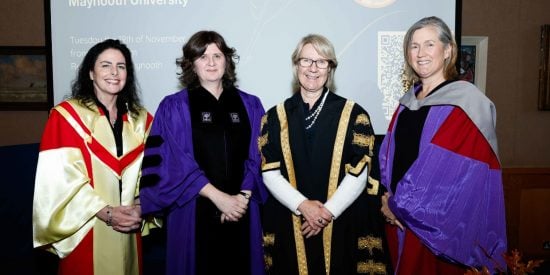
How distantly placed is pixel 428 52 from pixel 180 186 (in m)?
1.37

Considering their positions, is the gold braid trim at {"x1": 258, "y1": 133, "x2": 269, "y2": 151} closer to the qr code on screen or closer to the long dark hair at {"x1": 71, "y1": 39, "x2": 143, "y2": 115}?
the long dark hair at {"x1": 71, "y1": 39, "x2": 143, "y2": 115}

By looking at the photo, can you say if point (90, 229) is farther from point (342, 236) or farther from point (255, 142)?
point (342, 236)

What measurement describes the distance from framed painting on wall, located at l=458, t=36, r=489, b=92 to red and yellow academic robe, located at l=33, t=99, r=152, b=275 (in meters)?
3.14

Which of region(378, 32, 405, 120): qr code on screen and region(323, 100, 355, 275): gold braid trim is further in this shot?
region(378, 32, 405, 120): qr code on screen

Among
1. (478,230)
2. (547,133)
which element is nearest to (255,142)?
(478,230)

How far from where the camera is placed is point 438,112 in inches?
73.0

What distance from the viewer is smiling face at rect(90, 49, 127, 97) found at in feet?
6.78

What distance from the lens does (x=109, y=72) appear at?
6.79 ft

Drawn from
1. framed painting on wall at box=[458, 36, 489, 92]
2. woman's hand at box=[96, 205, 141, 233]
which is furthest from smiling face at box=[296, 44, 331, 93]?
framed painting on wall at box=[458, 36, 489, 92]

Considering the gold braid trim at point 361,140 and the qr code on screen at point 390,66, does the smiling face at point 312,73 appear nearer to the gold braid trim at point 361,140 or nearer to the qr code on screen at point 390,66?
the gold braid trim at point 361,140

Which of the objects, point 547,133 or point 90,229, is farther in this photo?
point 547,133

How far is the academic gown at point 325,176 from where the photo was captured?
1939mm

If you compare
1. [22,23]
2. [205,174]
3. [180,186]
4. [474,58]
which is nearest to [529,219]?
[474,58]

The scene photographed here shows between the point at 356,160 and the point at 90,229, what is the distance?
1.37 meters
